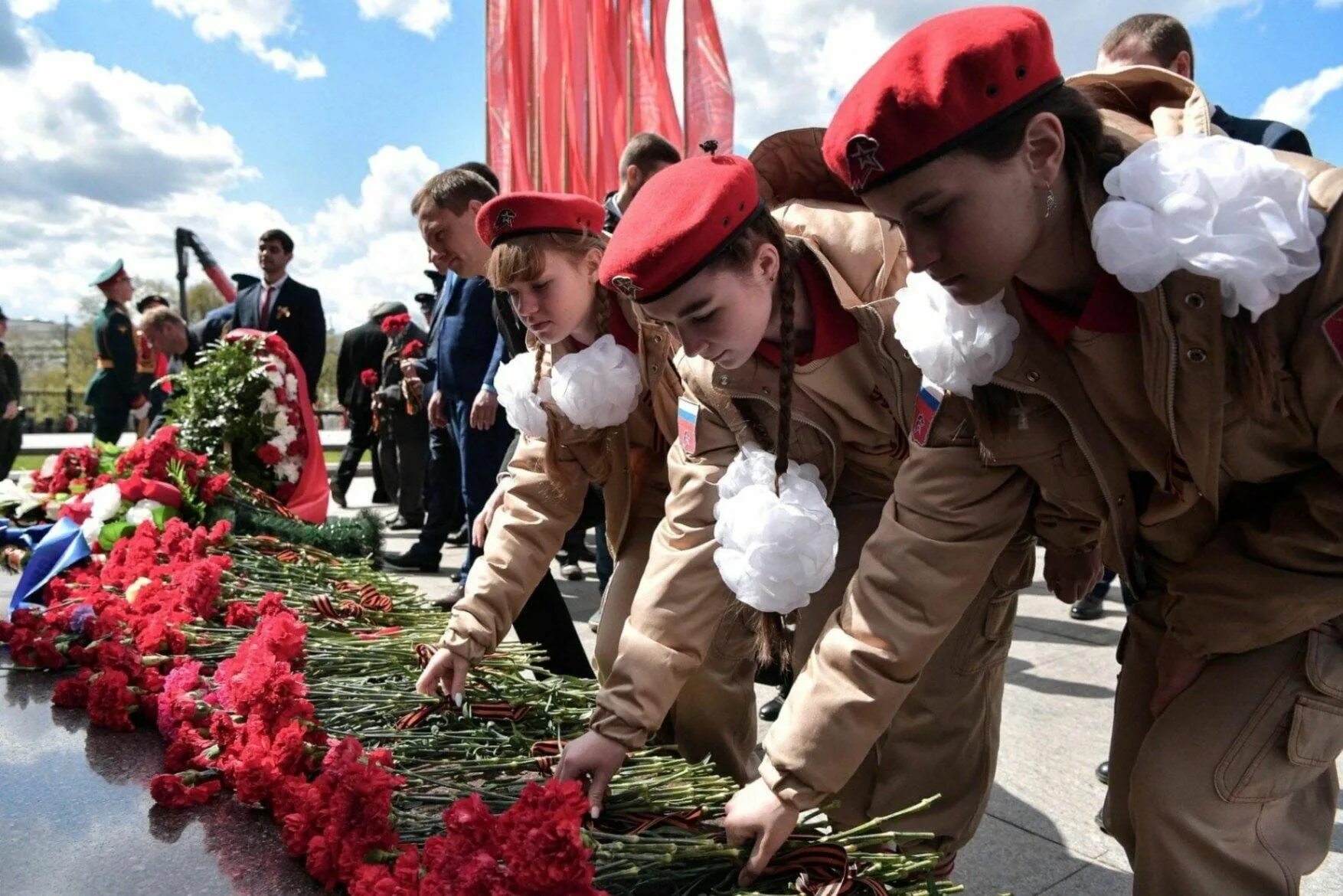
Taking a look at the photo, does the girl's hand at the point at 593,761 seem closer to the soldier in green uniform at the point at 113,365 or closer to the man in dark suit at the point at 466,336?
the man in dark suit at the point at 466,336

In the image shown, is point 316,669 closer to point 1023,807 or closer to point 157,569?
point 157,569

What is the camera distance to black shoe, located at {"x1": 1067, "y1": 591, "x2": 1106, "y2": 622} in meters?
4.47

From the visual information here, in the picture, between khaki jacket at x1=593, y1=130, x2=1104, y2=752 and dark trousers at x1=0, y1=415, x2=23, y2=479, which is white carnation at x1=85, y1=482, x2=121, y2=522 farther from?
dark trousers at x1=0, y1=415, x2=23, y2=479

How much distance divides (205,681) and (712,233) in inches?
62.6

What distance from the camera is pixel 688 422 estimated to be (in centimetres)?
195

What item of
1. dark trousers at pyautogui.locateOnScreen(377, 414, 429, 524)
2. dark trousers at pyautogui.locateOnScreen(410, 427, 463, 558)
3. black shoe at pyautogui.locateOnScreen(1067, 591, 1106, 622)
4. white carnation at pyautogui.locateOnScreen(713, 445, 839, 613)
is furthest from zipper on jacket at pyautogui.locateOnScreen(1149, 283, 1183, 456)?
dark trousers at pyautogui.locateOnScreen(377, 414, 429, 524)

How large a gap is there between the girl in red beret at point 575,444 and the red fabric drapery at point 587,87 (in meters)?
7.43

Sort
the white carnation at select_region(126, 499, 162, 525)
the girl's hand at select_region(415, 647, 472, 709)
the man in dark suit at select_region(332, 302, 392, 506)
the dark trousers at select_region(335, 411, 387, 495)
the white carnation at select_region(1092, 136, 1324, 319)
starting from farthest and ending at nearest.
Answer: the dark trousers at select_region(335, 411, 387, 495), the man in dark suit at select_region(332, 302, 392, 506), the white carnation at select_region(126, 499, 162, 525), the girl's hand at select_region(415, 647, 472, 709), the white carnation at select_region(1092, 136, 1324, 319)

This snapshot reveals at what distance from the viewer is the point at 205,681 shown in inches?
89.2

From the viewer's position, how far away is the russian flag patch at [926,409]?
153 cm

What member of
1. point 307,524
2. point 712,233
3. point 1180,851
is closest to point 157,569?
point 307,524

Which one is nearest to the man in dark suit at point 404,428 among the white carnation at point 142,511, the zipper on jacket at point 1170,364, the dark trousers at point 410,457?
the dark trousers at point 410,457

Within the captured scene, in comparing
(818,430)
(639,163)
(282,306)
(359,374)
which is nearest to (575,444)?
(818,430)

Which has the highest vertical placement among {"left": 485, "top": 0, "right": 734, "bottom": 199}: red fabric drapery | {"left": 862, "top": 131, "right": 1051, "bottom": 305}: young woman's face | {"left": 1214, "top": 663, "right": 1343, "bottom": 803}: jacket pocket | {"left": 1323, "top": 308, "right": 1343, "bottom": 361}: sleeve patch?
{"left": 485, "top": 0, "right": 734, "bottom": 199}: red fabric drapery
